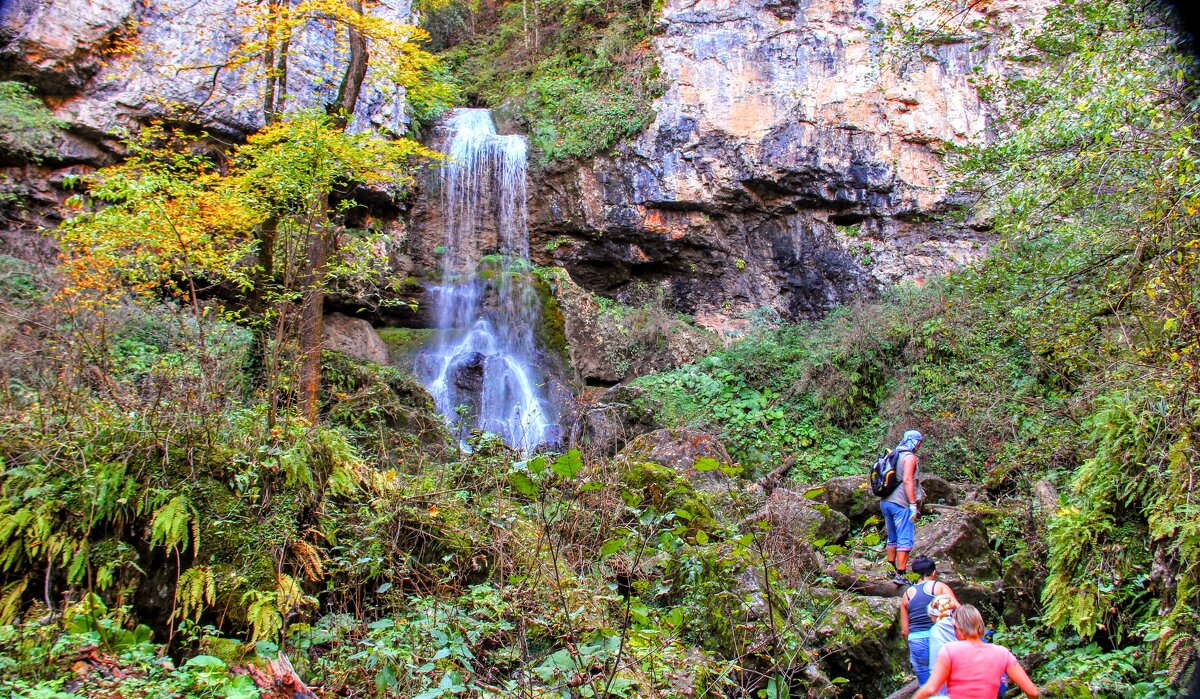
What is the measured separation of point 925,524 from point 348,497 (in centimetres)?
701

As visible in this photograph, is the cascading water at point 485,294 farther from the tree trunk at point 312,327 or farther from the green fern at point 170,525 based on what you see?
the green fern at point 170,525

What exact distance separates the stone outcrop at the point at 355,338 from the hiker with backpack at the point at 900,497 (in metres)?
10.6

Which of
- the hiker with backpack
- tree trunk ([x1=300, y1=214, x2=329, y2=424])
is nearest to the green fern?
tree trunk ([x1=300, y1=214, x2=329, y2=424])

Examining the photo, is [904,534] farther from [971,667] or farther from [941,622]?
[971,667]

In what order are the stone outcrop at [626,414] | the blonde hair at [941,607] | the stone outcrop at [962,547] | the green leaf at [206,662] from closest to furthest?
the green leaf at [206,662] → the blonde hair at [941,607] → the stone outcrop at [962,547] → the stone outcrop at [626,414]

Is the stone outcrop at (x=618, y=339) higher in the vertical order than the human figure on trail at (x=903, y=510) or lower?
higher

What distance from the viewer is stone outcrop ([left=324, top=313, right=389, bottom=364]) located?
13359 millimetres

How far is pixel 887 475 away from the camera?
6199 mm

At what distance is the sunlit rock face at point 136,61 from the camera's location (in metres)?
10.4

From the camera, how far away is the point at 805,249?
1625 cm

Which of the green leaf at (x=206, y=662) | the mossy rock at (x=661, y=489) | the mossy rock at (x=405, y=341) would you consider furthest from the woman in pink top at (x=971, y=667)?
the mossy rock at (x=405, y=341)

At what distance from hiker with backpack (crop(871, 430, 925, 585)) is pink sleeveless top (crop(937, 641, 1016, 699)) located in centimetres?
282

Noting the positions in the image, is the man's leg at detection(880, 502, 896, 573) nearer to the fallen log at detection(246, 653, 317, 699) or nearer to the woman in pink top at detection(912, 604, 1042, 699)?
the woman in pink top at detection(912, 604, 1042, 699)

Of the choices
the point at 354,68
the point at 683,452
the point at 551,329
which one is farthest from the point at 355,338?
the point at 683,452
